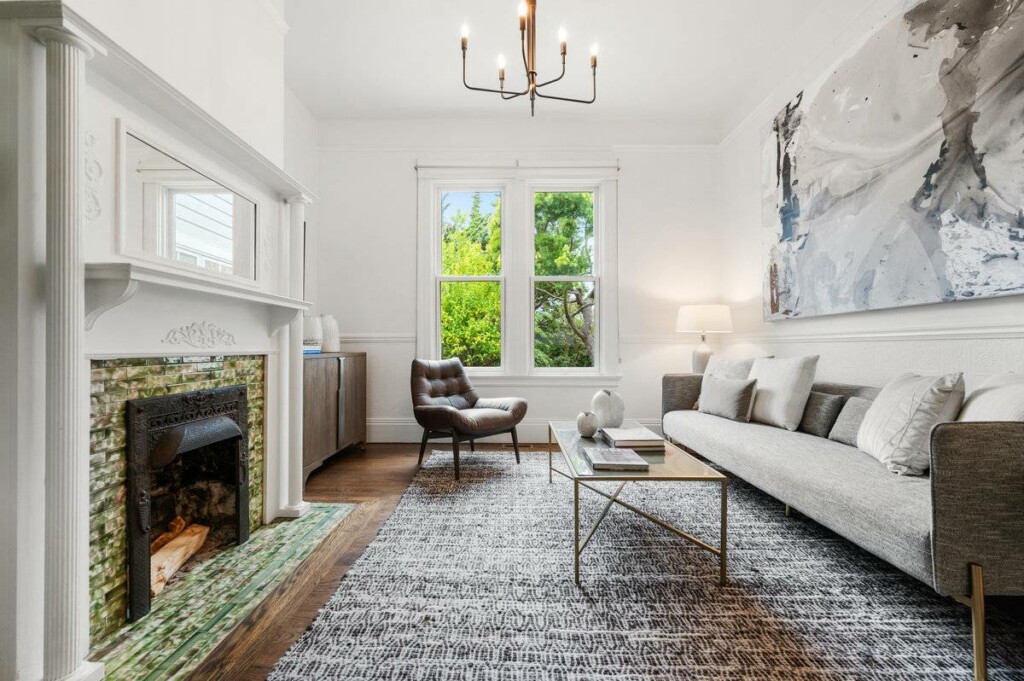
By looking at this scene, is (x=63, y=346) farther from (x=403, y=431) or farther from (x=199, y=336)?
(x=403, y=431)

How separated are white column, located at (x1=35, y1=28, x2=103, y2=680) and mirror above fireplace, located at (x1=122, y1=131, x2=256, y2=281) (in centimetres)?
32

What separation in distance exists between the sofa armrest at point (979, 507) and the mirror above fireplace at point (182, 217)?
2.48 metres

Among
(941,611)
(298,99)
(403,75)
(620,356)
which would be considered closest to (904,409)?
(941,611)

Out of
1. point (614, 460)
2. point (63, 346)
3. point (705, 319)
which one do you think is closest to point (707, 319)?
point (705, 319)

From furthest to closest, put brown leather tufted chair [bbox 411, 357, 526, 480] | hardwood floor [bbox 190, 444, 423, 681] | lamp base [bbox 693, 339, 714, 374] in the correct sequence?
lamp base [bbox 693, 339, 714, 374], brown leather tufted chair [bbox 411, 357, 526, 480], hardwood floor [bbox 190, 444, 423, 681]

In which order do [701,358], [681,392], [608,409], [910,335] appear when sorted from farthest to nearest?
[701,358] → [681,392] → [608,409] → [910,335]

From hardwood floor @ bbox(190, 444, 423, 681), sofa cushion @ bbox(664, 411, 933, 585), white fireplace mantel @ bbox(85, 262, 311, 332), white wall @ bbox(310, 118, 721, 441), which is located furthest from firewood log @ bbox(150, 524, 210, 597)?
sofa cushion @ bbox(664, 411, 933, 585)

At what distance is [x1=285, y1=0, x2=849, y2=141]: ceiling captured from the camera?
3002 mm

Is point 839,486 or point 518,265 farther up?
point 518,265

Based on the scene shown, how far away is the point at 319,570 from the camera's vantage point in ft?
6.34

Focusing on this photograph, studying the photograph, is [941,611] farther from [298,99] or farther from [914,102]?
[298,99]

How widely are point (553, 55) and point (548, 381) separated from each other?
2.61 metres

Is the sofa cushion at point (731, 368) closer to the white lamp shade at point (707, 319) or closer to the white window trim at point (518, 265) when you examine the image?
the white lamp shade at point (707, 319)

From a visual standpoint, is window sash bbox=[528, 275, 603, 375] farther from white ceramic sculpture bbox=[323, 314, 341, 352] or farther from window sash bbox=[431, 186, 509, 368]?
white ceramic sculpture bbox=[323, 314, 341, 352]
